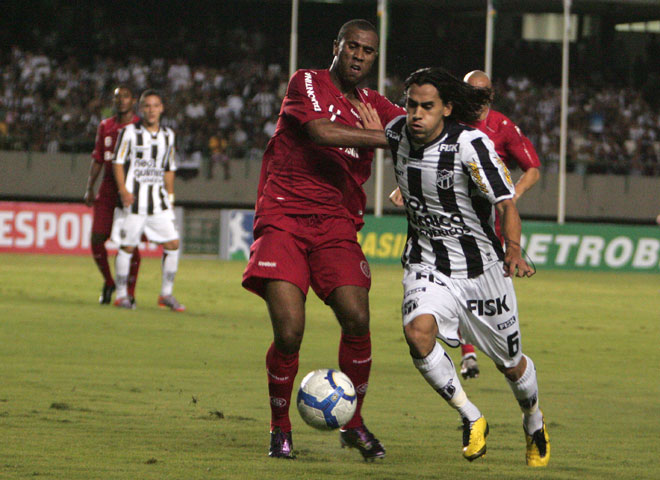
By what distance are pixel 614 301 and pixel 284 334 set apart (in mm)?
11760

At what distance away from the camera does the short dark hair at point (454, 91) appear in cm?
528

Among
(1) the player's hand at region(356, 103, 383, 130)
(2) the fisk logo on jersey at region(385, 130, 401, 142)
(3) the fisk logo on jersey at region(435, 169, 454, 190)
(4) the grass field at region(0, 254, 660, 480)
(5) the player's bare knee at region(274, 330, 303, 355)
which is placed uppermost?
(1) the player's hand at region(356, 103, 383, 130)

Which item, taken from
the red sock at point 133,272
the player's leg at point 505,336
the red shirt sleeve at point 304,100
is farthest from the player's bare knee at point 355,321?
the red sock at point 133,272

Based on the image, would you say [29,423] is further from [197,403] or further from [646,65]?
[646,65]

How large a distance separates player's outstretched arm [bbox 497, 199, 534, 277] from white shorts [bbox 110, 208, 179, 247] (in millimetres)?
7927

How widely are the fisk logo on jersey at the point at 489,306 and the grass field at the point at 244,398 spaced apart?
2.34 ft

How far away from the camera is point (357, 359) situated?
556 cm

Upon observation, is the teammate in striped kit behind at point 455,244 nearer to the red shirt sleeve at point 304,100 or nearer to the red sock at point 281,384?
the red shirt sleeve at point 304,100

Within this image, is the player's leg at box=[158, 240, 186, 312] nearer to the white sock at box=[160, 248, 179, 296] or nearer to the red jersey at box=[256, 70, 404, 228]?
the white sock at box=[160, 248, 179, 296]

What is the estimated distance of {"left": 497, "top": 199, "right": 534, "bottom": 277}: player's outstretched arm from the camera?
5.00 meters

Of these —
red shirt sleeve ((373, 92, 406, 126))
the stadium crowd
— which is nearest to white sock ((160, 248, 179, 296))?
red shirt sleeve ((373, 92, 406, 126))

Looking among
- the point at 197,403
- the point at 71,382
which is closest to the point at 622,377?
the point at 197,403

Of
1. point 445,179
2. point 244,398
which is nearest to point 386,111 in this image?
point 445,179

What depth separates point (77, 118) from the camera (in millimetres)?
26906
